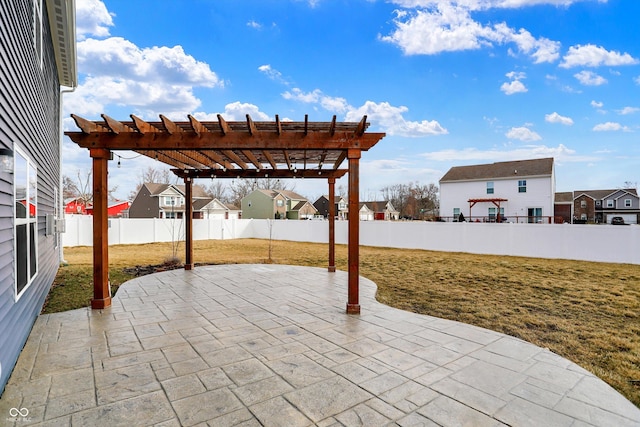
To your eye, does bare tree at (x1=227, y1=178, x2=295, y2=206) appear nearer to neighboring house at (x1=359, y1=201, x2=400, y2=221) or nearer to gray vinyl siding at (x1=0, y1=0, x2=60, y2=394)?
neighboring house at (x1=359, y1=201, x2=400, y2=221)

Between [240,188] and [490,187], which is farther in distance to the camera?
[240,188]

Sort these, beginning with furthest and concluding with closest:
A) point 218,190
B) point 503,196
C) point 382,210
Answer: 1. point 382,210
2. point 218,190
3. point 503,196

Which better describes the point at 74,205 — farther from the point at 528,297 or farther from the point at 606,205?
the point at 606,205

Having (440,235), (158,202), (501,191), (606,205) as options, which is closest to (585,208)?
(606,205)

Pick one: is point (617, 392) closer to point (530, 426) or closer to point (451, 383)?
point (530, 426)

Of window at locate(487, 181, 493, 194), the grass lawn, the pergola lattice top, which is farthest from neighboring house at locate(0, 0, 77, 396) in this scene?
window at locate(487, 181, 493, 194)

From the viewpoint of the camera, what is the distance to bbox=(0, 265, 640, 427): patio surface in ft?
6.97

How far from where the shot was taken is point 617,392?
2.51 metres

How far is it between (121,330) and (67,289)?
3261mm

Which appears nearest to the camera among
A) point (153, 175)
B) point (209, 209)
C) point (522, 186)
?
point (522, 186)

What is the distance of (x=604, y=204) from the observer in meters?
34.7

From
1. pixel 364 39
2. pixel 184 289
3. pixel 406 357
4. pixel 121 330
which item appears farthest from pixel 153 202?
pixel 406 357

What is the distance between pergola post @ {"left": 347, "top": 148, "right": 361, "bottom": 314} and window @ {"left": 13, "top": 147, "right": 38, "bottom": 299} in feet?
11.7

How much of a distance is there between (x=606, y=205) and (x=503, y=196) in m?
21.9
